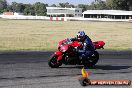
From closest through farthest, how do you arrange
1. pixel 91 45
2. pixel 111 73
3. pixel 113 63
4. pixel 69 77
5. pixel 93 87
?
1. pixel 93 87
2. pixel 69 77
3. pixel 111 73
4. pixel 91 45
5. pixel 113 63

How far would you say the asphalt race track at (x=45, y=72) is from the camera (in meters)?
11.8

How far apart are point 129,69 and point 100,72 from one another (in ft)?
5.85

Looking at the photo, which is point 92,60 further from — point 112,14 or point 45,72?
point 112,14

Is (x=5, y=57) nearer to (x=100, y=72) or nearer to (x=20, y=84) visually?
(x=100, y=72)

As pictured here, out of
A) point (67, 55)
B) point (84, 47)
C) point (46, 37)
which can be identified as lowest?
point (46, 37)

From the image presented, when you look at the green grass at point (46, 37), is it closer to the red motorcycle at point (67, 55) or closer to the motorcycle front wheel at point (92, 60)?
the motorcycle front wheel at point (92, 60)

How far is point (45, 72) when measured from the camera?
14133 millimetres

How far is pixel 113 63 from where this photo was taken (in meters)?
17.8

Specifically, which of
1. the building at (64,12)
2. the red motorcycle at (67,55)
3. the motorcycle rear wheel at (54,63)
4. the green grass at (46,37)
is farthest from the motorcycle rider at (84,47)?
the building at (64,12)

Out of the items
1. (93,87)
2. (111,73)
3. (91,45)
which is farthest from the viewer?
(91,45)

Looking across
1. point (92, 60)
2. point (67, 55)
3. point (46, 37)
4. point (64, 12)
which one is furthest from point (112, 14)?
point (67, 55)

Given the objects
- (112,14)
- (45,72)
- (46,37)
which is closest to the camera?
(45,72)

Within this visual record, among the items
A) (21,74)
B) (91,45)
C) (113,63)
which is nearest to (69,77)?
(21,74)

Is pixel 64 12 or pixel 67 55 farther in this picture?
pixel 64 12
